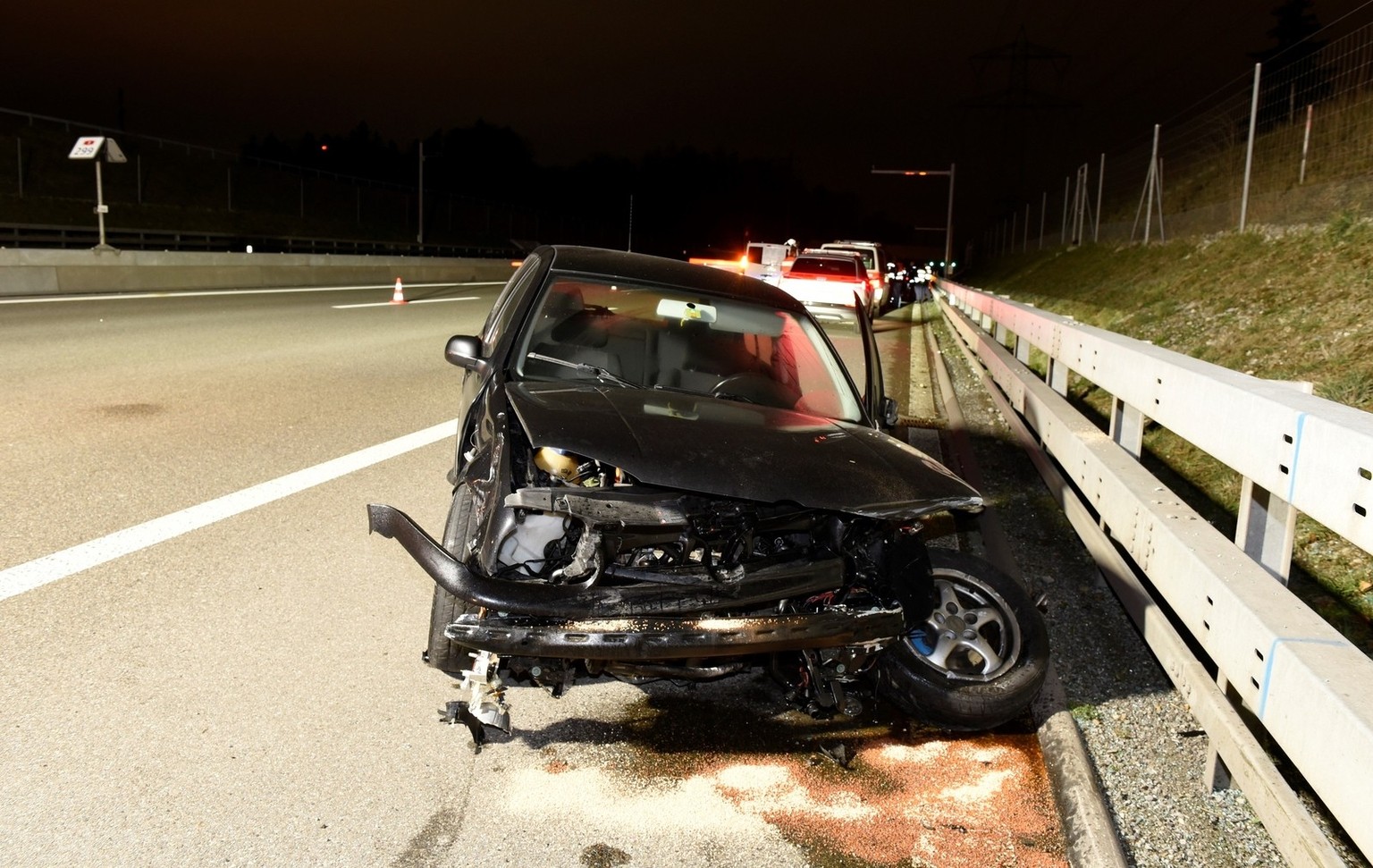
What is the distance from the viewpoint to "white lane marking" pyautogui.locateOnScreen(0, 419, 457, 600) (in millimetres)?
5426

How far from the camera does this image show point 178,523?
21.0 feet

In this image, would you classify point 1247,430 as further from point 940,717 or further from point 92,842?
point 92,842

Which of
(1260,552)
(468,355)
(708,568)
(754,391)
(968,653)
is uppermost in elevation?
(468,355)

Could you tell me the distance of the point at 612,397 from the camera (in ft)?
16.2

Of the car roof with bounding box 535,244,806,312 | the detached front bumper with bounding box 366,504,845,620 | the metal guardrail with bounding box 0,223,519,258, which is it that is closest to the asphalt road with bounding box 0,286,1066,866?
the detached front bumper with bounding box 366,504,845,620

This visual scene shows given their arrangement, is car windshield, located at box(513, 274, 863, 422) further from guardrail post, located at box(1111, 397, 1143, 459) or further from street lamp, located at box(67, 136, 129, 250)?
street lamp, located at box(67, 136, 129, 250)

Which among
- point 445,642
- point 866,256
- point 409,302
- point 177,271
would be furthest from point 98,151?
point 445,642

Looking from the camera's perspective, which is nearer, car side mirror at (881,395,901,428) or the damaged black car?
the damaged black car

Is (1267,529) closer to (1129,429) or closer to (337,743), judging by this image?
(1129,429)

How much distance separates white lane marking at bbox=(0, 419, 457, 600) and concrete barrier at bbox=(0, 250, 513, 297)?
16.4 metres

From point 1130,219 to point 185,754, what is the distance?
24.0 meters

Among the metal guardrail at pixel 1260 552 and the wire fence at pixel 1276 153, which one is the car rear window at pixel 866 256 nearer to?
the wire fence at pixel 1276 153

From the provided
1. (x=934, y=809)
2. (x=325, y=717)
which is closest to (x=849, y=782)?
(x=934, y=809)

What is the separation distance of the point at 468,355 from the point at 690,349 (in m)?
1.09
